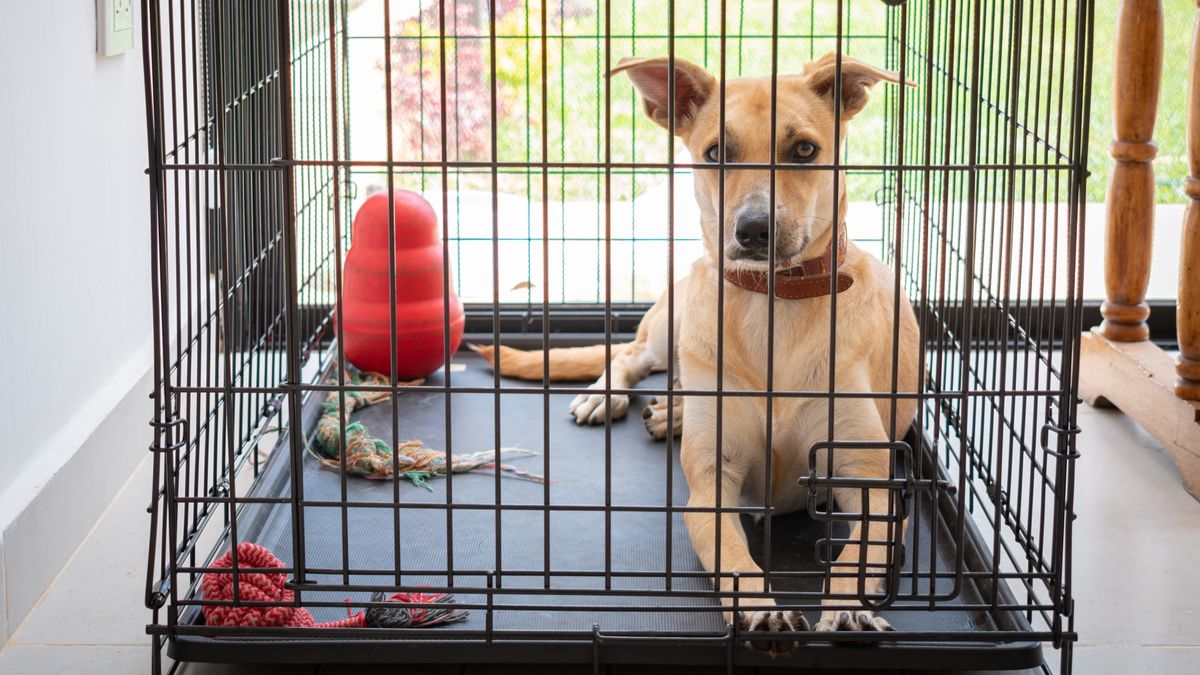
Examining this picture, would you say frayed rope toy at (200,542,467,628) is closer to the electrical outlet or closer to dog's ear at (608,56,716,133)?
dog's ear at (608,56,716,133)

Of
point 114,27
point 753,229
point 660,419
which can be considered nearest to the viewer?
point 753,229

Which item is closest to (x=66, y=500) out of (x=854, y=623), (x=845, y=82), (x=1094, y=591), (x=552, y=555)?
(x=552, y=555)

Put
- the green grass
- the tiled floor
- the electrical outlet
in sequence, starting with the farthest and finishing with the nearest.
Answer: the green grass, the electrical outlet, the tiled floor

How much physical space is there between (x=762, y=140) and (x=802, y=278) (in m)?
0.25

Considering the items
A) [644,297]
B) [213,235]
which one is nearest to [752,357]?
[213,235]

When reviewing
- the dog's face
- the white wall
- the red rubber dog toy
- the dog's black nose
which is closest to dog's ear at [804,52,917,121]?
the dog's face

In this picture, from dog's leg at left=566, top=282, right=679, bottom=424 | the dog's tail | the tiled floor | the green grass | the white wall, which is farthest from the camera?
the green grass

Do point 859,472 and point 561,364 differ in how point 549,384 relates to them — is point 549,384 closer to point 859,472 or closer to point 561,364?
point 859,472

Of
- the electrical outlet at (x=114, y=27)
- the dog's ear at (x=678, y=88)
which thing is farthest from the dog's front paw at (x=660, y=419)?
the electrical outlet at (x=114, y=27)

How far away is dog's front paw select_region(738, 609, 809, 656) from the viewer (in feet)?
6.29

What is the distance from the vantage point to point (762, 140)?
2246 millimetres

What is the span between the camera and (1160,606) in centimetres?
227

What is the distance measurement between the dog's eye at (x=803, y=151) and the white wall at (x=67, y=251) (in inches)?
50.2

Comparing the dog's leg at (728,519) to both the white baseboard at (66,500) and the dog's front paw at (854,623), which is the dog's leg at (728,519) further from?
the white baseboard at (66,500)
